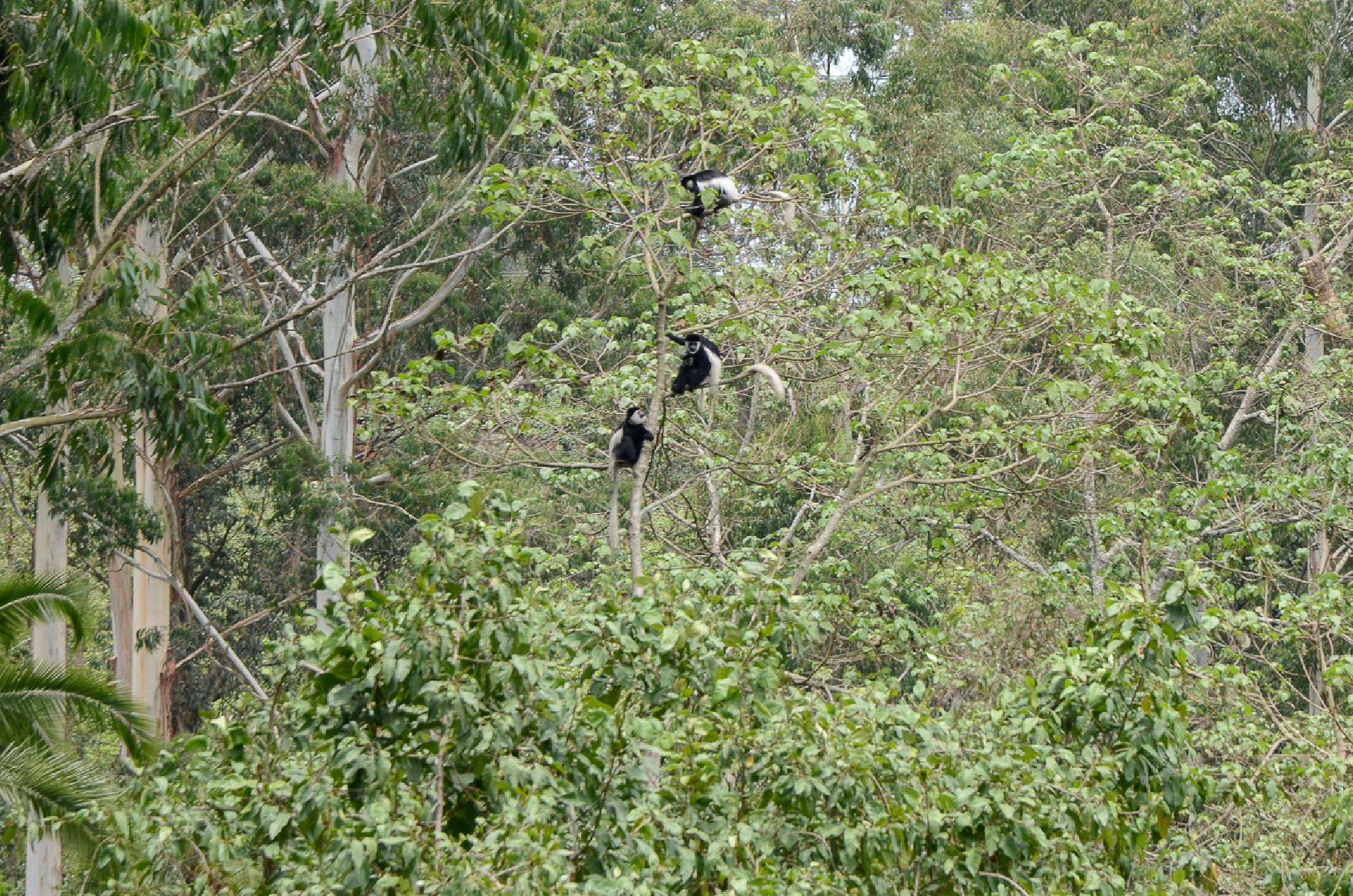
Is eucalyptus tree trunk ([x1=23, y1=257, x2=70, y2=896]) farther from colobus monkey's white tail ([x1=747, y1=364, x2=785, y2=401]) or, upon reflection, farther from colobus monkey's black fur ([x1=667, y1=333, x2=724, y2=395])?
colobus monkey's white tail ([x1=747, y1=364, x2=785, y2=401])

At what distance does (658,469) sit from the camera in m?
10.7

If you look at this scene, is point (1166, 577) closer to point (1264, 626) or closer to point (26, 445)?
point (1264, 626)

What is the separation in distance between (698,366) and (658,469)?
14.2 ft

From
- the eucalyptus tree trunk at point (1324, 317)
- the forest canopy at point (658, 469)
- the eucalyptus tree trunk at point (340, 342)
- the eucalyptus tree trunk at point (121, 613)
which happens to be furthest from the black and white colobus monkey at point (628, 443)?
the eucalyptus tree trunk at point (121, 613)

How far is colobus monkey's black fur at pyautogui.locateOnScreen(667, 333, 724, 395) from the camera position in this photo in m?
6.31

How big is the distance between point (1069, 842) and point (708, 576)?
196 centimetres

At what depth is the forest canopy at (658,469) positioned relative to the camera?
3750 millimetres

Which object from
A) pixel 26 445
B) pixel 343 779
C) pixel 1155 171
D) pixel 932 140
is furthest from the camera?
pixel 932 140

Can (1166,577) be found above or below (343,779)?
below

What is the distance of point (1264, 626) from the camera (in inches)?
258

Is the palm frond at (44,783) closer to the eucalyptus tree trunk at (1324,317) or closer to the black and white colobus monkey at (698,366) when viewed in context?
the black and white colobus monkey at (698,366)

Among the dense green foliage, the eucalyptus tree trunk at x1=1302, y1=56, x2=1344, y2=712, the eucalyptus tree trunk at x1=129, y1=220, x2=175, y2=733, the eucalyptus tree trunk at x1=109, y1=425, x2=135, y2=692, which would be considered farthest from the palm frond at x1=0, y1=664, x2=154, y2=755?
the eucalyptus tree trunk at x1=109, y1=425, x2=135, y2=692

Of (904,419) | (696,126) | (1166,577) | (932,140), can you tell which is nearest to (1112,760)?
(696,126)

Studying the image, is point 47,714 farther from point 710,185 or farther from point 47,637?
point 47,637
